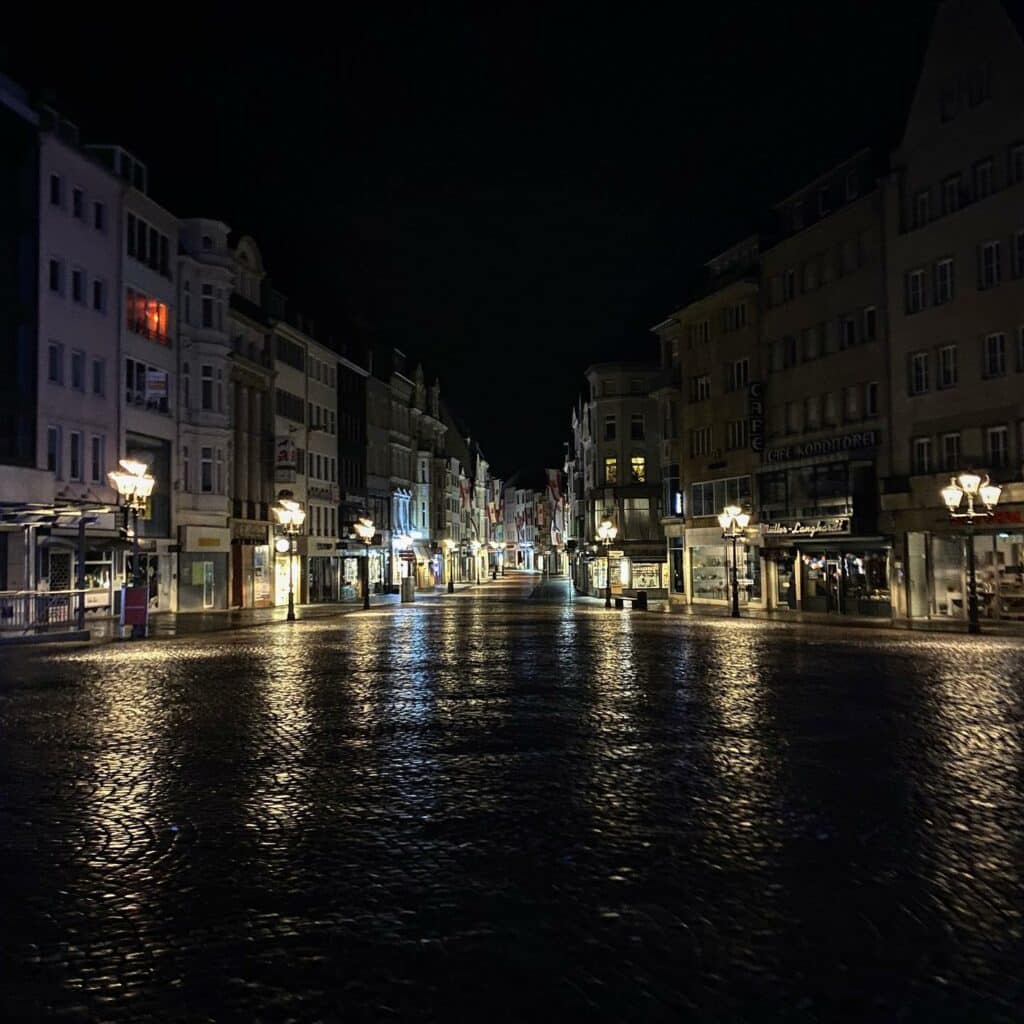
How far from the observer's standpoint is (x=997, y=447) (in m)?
38.2

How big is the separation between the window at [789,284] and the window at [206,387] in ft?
90.3

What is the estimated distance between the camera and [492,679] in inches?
809

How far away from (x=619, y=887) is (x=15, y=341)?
3934 centimetres

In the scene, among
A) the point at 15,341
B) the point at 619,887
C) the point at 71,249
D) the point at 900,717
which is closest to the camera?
the point at 619,887

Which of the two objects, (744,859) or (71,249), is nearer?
(744,859)

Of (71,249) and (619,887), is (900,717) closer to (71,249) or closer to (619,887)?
(619,887)

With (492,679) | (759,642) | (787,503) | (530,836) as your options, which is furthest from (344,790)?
(787,503)

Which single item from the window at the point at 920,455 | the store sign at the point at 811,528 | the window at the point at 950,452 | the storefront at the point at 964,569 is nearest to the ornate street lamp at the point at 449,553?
the store sign at the point at 811,528

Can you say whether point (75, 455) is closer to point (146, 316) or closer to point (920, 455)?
point (146, 316)

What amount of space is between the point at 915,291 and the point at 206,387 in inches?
1272

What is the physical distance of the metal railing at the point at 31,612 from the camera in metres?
31.9

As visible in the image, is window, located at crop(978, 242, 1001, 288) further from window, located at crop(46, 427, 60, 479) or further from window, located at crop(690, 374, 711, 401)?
window, located at crop(46, 427, 60, 479)

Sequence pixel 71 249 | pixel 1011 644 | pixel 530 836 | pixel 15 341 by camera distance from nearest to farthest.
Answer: pixel 530 836
pixel 1011 644
pixel 15 341
pixel 71 249

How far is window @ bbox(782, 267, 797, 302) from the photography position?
5103cm
